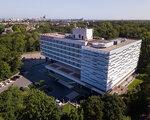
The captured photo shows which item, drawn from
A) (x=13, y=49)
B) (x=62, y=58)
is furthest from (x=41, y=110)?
(x=13, y=49)

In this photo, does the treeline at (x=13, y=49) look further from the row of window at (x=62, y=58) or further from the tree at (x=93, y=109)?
the tree at (x=93, y=109)

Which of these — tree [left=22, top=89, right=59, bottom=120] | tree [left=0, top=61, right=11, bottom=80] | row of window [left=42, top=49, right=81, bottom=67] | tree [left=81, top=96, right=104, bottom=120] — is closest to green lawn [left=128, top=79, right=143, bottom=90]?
row of window [left=42, top=49, right=81, bottom=67]

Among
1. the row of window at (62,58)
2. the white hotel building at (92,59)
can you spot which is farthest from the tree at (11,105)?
the row of window at (62,58)

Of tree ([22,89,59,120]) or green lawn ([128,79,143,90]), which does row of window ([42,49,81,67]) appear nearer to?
green lawn ([128,79,143,90])

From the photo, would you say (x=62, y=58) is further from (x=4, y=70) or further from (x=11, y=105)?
(x=11, y=105)

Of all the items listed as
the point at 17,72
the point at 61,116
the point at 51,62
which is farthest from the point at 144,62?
the point at 61,116

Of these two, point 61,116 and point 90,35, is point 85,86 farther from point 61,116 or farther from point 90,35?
point 61,116

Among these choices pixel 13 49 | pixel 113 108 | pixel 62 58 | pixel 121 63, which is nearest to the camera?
pixel 113 108
